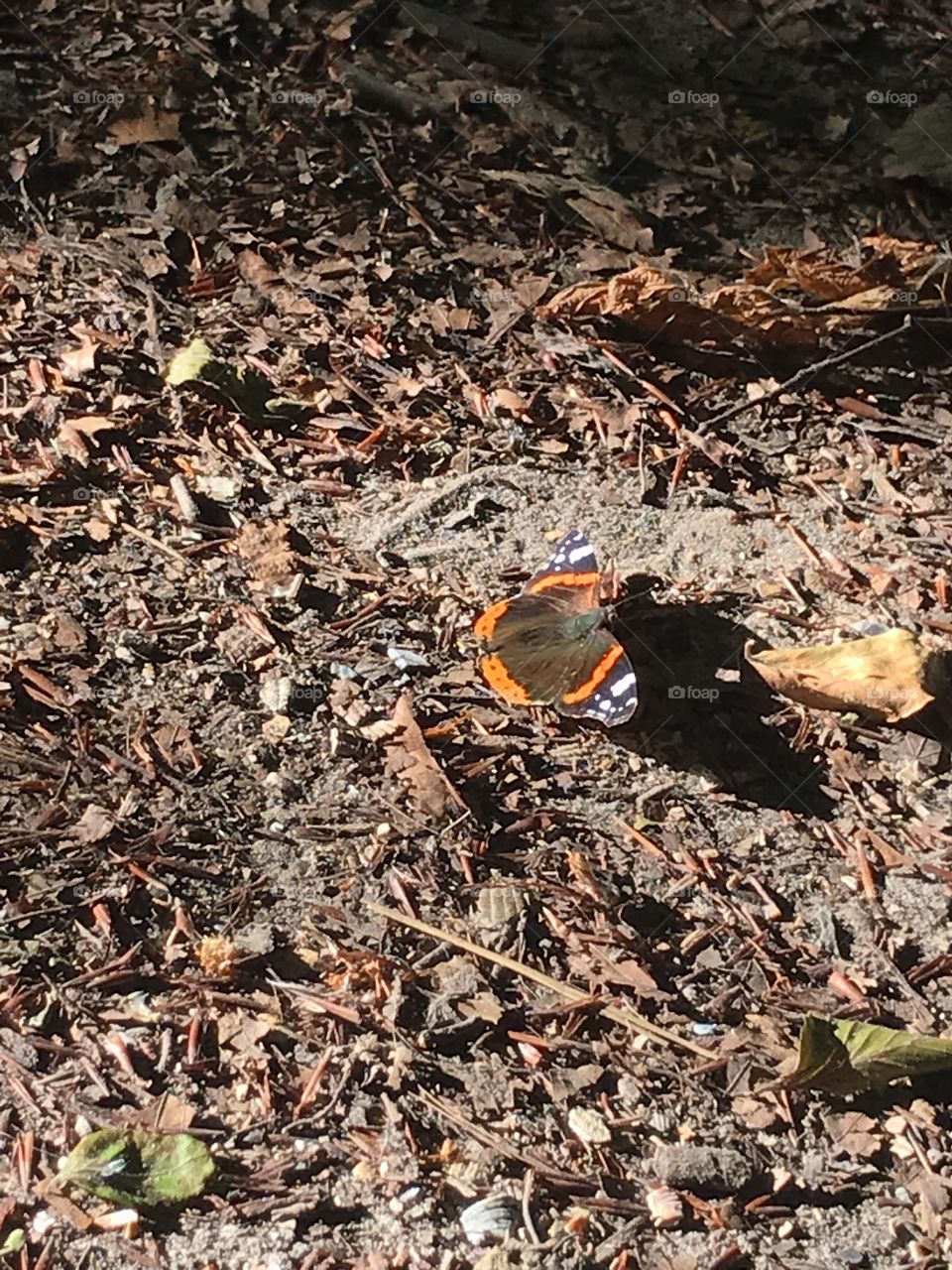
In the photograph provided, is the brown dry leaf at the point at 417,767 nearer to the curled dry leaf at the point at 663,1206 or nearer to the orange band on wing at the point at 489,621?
the orange band on wing at the point at 489,621

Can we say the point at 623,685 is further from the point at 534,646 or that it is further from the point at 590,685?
the point at 534,646

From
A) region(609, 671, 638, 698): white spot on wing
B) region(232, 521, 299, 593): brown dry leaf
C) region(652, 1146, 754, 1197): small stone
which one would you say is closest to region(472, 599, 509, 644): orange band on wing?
region(609, 671, 638, 698): white spot on wing

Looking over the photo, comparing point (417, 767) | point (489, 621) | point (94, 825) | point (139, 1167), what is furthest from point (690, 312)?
point (139, 1167)

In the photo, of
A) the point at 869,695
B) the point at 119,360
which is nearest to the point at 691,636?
the point at 869,695

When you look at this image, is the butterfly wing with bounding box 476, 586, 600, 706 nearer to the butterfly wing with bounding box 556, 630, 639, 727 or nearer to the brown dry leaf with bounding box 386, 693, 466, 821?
the butterfly wing with bounding box 556, 630, 639, 727

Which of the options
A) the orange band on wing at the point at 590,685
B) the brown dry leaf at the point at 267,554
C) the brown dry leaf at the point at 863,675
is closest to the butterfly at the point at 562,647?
the orange band on wing at the point at 590,685

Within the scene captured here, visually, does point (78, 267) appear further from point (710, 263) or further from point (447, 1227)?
point (447, 1227)
